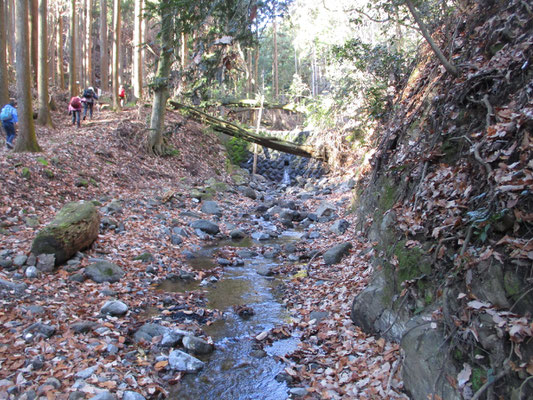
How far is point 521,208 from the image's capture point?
332cm

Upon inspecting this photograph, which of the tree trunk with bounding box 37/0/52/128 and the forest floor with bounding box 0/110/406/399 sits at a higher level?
the tree trunk with bounding box 37/0/52/128

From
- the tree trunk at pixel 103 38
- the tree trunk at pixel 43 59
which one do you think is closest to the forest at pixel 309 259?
the tree trunk at pixel 43 59

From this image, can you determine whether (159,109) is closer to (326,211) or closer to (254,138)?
(254,138)

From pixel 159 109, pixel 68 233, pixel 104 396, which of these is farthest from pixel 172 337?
pixel 159 109

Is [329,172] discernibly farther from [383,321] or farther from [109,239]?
[383,321]

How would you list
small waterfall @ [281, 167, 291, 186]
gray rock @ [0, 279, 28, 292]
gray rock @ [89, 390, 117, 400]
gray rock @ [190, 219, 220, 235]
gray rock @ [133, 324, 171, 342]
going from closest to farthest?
gray rock @ [89, 390, 117, 400] → gray rock @ [133, 324, 171, 342] → gray rock @ [0, 279, 28, 292] → gray rock @ [190, 219, 220, 235] → small waterfall @ [281, 167, 291, 186]

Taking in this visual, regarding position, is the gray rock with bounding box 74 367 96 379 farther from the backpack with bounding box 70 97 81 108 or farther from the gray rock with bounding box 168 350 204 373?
the backpack with bounding box 70 97 81 108

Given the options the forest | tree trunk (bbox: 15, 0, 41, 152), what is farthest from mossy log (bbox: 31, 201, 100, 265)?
tree trunk (bbox: 15, 0, 41, 152)

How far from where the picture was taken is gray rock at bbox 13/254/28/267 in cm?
617

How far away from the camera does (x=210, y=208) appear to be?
1295cm

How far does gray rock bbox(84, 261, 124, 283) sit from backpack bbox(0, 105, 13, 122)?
8142 millimetres

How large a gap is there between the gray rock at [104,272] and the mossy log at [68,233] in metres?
0.53

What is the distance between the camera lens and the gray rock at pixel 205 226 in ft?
35.9

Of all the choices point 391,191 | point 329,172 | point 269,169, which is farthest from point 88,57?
point 391,191
